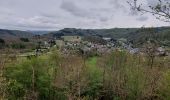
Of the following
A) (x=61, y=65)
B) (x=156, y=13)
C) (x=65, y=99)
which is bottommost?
(x=65, y=99)

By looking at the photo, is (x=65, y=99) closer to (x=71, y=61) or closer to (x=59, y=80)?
(x=59, y=80)

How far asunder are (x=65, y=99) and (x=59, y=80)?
3305 millimetres

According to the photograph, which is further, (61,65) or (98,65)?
(98,65)

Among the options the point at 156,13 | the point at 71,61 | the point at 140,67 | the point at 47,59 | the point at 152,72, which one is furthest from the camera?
the point at 71,61

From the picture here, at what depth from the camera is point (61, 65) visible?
228 feet

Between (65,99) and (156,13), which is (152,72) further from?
(156,13)

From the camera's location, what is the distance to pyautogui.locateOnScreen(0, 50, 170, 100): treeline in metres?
53.1

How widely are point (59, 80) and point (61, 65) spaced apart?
730 cm

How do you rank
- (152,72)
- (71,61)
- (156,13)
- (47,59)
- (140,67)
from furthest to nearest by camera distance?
(71,61) < (47,59) < (140,67) < (152,72) < (156,13)

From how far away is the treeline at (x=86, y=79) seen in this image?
53.1 m

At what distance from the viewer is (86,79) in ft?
215

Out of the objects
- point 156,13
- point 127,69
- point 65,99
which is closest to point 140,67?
point 127,69

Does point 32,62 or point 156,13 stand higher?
point 156,13

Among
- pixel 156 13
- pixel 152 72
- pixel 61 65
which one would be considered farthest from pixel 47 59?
pixel 156 13
